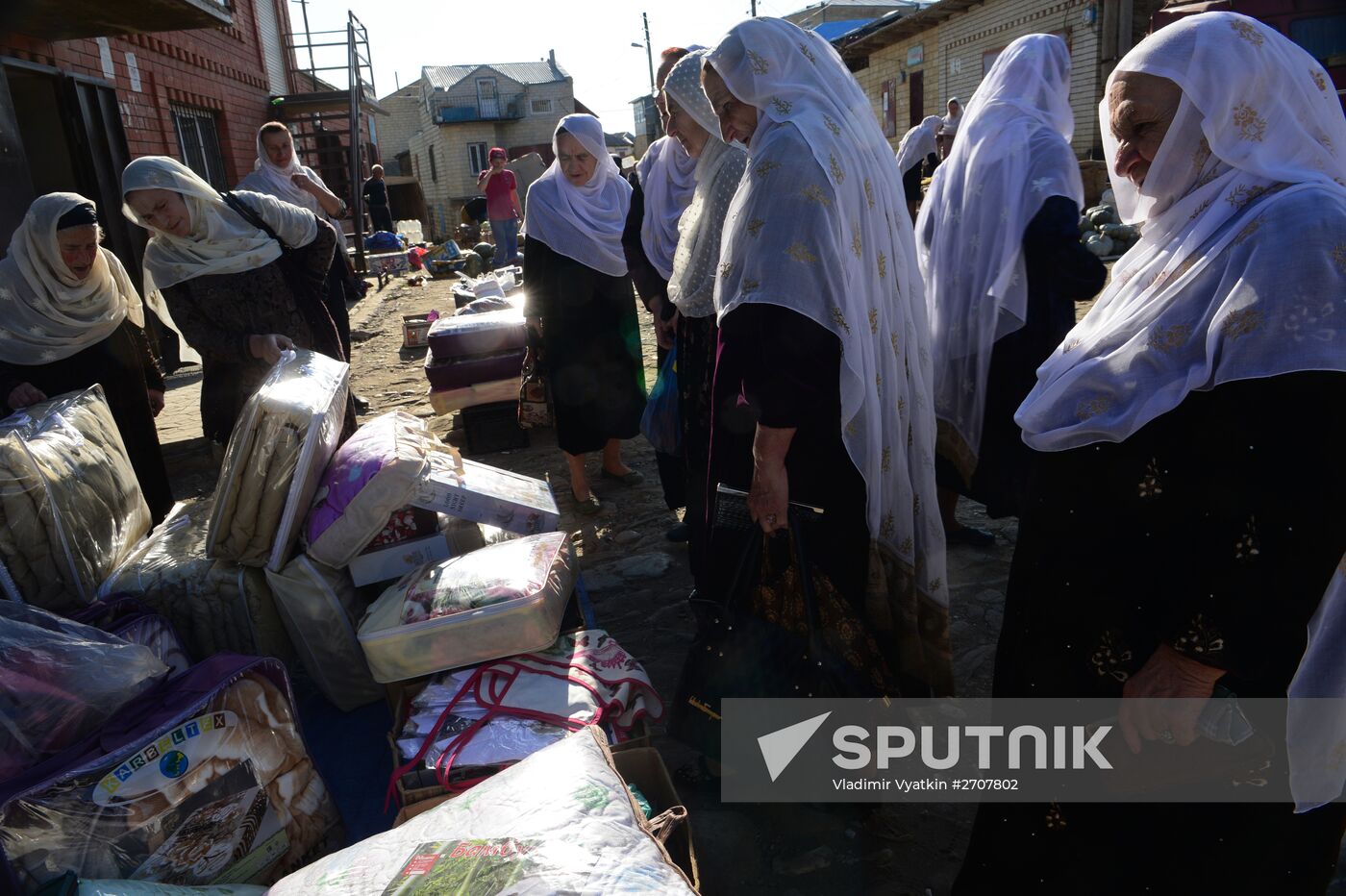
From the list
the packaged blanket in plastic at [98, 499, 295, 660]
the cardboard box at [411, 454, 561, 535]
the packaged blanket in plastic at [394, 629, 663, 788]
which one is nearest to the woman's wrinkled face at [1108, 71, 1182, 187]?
the packaged blanket in plastic at [394, 629, 663, 788]

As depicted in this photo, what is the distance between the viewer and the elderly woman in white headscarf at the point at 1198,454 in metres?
1.18

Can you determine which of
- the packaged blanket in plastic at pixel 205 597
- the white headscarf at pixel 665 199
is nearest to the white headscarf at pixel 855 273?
the white headscarf at pixel 665 199

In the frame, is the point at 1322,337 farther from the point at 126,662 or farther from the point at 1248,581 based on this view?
the point at 126,662

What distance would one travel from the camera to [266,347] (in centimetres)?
312

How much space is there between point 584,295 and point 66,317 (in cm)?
207

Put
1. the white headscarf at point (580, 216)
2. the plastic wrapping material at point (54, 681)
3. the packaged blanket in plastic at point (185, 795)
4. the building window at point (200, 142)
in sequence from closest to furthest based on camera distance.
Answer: the packaged blanket in plastic at point (185, 795), the plastic wrapping material at point (54, 681), the white headscarf at point (580, 216), the building window at point (200, 142)

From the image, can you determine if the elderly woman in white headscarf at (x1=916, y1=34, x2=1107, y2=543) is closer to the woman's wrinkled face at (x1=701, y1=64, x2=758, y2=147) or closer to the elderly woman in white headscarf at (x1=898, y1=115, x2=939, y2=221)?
the woman's wrinkled face at (x1=701, y1=64, x2=758, y2=147)

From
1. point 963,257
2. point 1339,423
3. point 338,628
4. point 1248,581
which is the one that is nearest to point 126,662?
point 338,628

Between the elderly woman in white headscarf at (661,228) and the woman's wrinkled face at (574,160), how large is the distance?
0.97 feet

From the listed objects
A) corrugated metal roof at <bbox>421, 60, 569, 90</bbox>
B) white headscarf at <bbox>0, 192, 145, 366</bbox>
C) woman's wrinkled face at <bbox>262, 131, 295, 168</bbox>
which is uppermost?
corrugated metal roof at <bbox>421, 60, 569, 90</bbox>

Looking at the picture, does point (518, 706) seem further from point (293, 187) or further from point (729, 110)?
point (293, 187)

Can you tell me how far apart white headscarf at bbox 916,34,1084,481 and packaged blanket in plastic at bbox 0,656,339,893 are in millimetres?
2408

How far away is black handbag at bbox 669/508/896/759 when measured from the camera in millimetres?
1824

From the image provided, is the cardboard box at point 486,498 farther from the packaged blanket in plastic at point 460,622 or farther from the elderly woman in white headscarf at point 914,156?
the elderly woman in white headscarf at point 914,156
